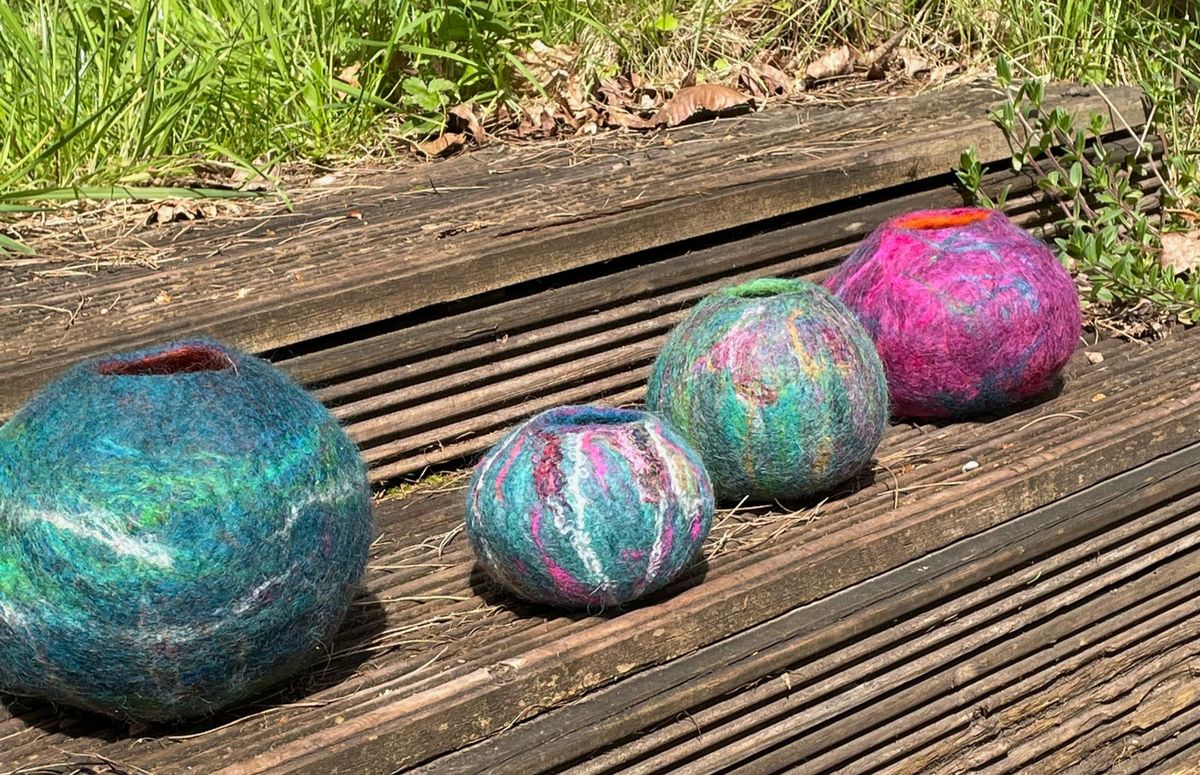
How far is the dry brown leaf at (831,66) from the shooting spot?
12.3 ft

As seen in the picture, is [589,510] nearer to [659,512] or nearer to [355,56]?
[659,512]

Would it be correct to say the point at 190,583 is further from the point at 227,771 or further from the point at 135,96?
the point at 135,96

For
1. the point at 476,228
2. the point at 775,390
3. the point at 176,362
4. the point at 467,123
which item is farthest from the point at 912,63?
the point at 176,362

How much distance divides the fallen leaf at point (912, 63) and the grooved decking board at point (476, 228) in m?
0.39

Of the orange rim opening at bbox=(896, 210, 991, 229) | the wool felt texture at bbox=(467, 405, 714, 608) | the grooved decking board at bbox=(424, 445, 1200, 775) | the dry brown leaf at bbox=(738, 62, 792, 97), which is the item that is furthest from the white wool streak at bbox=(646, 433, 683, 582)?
the dry brown leaf at bbox=(738, 62, 792, 97)

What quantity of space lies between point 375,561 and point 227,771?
0.64 metres

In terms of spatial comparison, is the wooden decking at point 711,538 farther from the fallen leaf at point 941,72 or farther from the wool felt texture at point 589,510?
the fallen leaf at point 941,72

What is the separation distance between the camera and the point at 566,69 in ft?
12.4

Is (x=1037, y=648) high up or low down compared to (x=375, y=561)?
down

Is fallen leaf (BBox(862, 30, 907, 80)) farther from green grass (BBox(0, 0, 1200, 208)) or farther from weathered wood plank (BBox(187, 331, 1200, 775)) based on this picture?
weathered wood plank (BBox(187, 331, 1200, 775))

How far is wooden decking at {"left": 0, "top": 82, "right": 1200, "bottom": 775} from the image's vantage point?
187 cm

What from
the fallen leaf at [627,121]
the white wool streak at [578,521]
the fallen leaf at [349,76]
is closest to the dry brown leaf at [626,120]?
the fallen leaf at [627,121]

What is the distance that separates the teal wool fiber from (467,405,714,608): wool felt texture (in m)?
0.26

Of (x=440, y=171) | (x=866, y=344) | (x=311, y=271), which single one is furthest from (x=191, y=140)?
(x=866, y=344)
